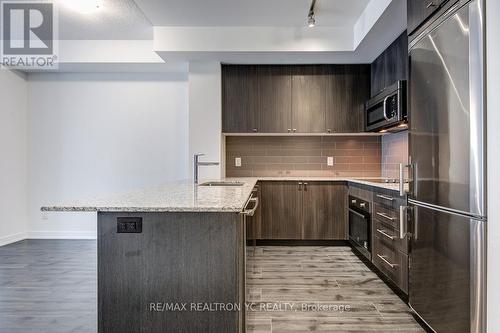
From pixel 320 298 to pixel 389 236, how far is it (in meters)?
0.80

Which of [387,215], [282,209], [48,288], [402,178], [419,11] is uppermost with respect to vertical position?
[419,11]

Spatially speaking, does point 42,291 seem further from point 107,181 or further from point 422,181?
point 422,181

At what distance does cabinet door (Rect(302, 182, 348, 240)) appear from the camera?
405cm

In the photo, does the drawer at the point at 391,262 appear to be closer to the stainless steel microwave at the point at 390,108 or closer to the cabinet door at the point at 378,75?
the stainless steel microwave at the point at 390,108

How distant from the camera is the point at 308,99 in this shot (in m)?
4.20

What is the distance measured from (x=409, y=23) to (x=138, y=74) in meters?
3.63

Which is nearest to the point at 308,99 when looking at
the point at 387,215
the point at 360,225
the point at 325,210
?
the point at 325,210

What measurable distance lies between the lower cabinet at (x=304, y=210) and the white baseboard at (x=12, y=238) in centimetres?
347

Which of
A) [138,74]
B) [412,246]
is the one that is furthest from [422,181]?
[138,74]

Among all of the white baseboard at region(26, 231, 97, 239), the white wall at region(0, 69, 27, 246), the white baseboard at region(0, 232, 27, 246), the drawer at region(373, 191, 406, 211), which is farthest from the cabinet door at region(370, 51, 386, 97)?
the white baseboard at region(0, 232, 27, 246)

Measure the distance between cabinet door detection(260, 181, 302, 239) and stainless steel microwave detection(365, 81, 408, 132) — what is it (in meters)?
1.24

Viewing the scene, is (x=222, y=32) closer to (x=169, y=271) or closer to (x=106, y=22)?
(x=106, y=22)

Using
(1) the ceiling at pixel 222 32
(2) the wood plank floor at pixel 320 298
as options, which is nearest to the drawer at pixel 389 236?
(2) the wood plank floor at pixel 320 298

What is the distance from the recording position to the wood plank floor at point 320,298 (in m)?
2.15
